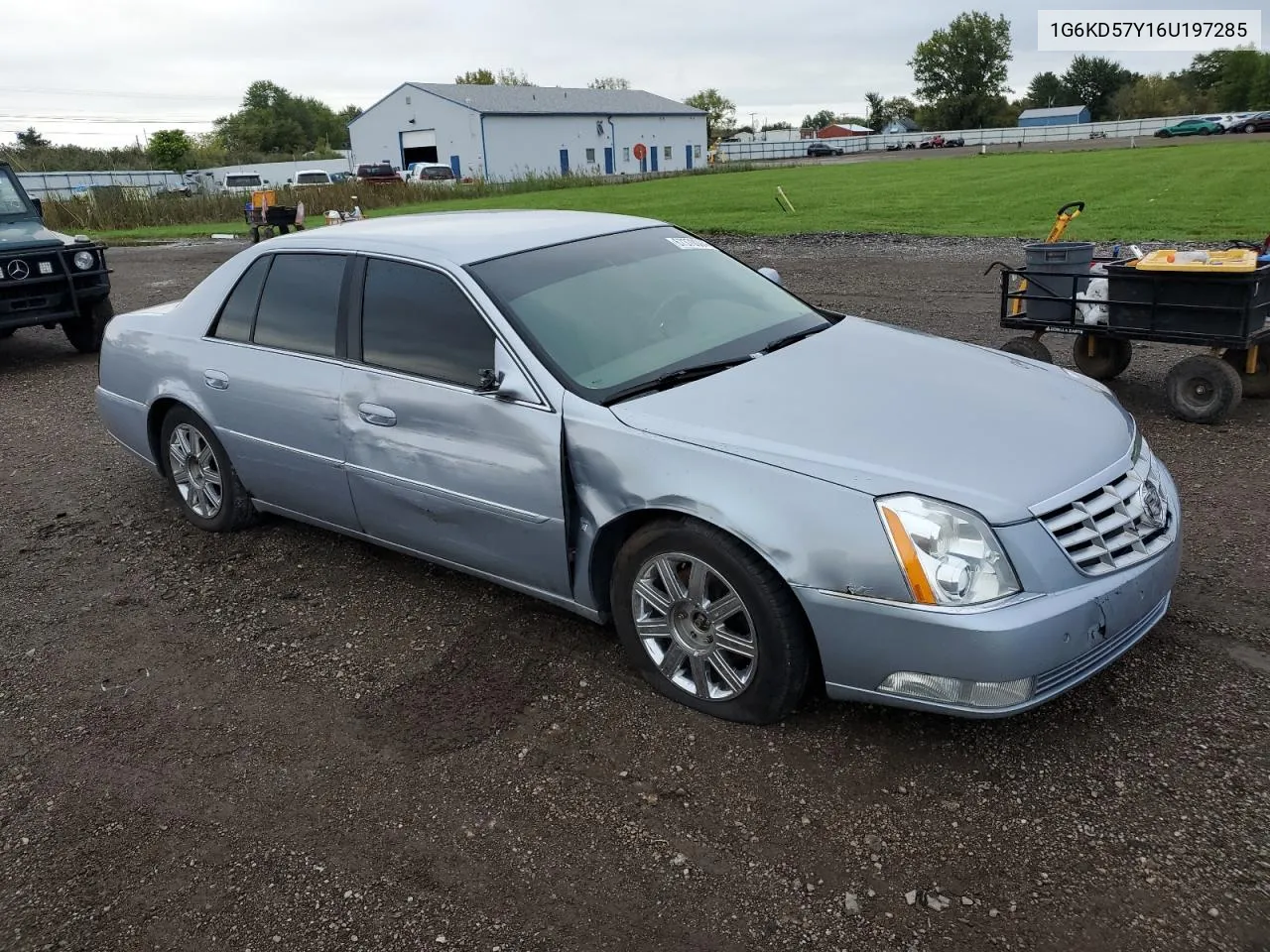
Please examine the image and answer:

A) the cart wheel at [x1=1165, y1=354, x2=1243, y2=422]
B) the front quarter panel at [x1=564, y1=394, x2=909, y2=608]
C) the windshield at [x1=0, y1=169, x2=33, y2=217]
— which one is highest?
the windshield at [x1=0, y1=169, x2=33, y2=217]

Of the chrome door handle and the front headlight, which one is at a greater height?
the chrome door handle

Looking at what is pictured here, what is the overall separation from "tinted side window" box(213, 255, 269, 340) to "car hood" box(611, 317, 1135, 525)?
242 cm

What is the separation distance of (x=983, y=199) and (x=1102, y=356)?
18.2m

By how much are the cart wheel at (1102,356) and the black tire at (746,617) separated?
531 centimetres

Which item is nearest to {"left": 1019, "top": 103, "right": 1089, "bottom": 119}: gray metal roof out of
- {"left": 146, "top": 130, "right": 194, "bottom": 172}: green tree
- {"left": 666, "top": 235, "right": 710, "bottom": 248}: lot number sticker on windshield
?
{"left": 146, "top": 130, "right": 194, "bottom": 172}: green tree

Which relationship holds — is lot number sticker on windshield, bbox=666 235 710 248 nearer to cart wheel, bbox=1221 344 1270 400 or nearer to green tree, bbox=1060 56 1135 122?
cart wheel, bbox=1221 344 1270 400

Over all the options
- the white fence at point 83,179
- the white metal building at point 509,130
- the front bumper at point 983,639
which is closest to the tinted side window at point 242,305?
the front bumper at point 983,639

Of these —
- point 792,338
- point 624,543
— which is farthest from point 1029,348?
point 624,543

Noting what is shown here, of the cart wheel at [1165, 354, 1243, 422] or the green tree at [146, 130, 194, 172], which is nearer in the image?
the cart wheel at [1165, 354, 1243, 422]

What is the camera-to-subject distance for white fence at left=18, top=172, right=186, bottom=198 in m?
51.1

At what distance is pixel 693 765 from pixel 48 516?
473 centimetres

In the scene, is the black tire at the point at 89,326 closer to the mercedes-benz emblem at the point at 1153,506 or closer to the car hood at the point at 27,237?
the car hood at the point at 27,237

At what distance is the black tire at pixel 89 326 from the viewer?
38.0 ft

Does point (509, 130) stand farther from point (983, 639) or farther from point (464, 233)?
point (983, 639)
